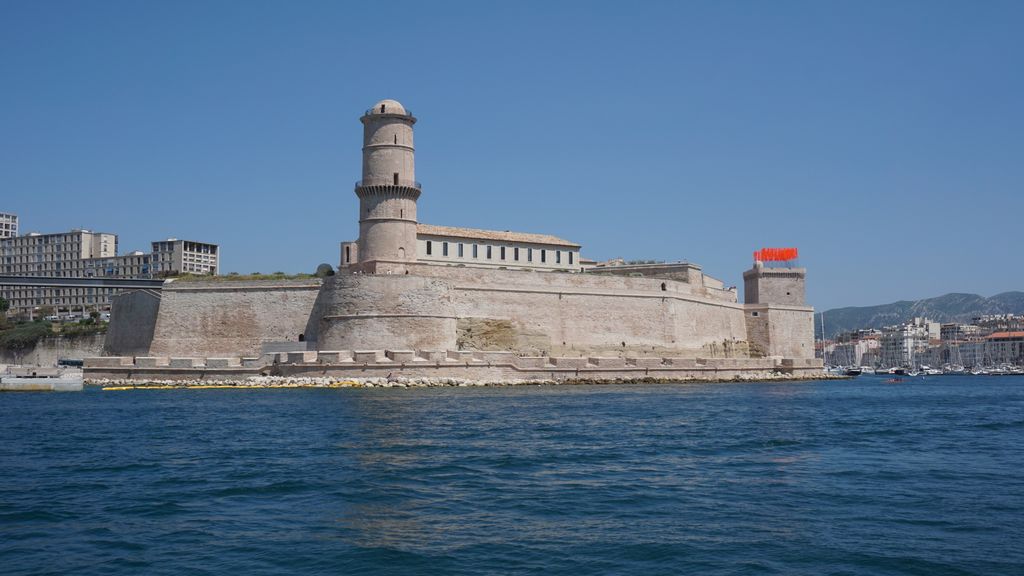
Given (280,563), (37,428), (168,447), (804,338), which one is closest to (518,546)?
(280,563)

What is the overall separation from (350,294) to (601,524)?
77.6ft

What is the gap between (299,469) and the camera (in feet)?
38.3

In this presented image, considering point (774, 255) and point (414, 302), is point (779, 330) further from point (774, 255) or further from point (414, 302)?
point (414, 302)

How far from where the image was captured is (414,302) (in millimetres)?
31438

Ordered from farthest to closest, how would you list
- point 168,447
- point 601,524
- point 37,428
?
1. point 37,428
2. point 168,447
3. point 601,524

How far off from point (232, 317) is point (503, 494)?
25722mm

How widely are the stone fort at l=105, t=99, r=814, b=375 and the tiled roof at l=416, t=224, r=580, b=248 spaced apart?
0.05 m

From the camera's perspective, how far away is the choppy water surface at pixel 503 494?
24.6ft

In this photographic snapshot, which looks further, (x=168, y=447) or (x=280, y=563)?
(x=168, y=447)

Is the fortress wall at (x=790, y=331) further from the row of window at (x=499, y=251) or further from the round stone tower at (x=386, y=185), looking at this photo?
the round stone tower at (x=386, y=185)

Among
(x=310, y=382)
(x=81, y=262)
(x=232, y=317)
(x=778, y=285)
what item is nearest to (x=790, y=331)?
(x=778, y=285)

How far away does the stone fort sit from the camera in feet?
103

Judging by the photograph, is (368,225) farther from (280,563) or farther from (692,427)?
(280,563)

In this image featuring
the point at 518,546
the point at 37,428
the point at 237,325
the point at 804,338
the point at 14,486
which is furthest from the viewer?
the point at 804,338
